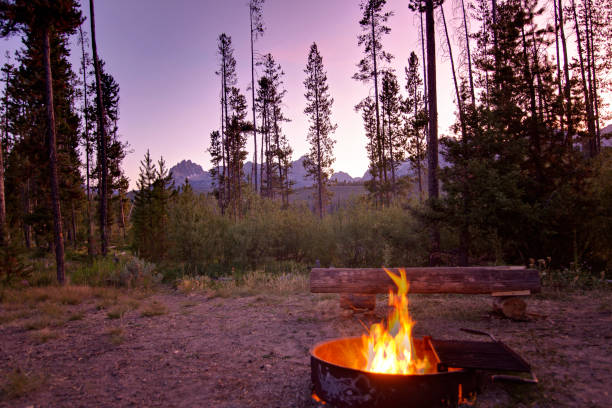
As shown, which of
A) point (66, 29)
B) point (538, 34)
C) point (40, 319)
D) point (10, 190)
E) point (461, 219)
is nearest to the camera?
point (40, 319)

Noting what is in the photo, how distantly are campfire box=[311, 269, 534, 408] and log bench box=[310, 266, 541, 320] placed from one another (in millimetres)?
1863

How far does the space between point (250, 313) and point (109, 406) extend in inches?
138

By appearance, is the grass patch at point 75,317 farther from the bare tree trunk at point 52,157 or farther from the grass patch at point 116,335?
the bare tree trunk at point 52,157

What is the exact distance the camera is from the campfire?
2.74 m

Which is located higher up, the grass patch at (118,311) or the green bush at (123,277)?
the green bush at (123,277)

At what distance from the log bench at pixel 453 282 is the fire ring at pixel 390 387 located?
2.50 metres

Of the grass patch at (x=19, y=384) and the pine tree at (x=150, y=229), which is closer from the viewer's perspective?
the grass patch at (x=19, y=384)

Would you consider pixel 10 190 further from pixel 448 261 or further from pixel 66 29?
pixel 448 261

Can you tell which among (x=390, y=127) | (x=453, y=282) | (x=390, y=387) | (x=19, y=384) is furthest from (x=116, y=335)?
(x=390, y=127)

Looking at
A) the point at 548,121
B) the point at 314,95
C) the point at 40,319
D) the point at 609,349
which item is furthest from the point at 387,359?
Result: the point at 314,95

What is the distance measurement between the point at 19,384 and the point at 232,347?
220cm

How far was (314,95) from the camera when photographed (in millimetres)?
28906

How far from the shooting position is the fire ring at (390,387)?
2.74 m

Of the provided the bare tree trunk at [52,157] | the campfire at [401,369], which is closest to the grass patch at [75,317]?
the bare tree trunk at [52,157]
